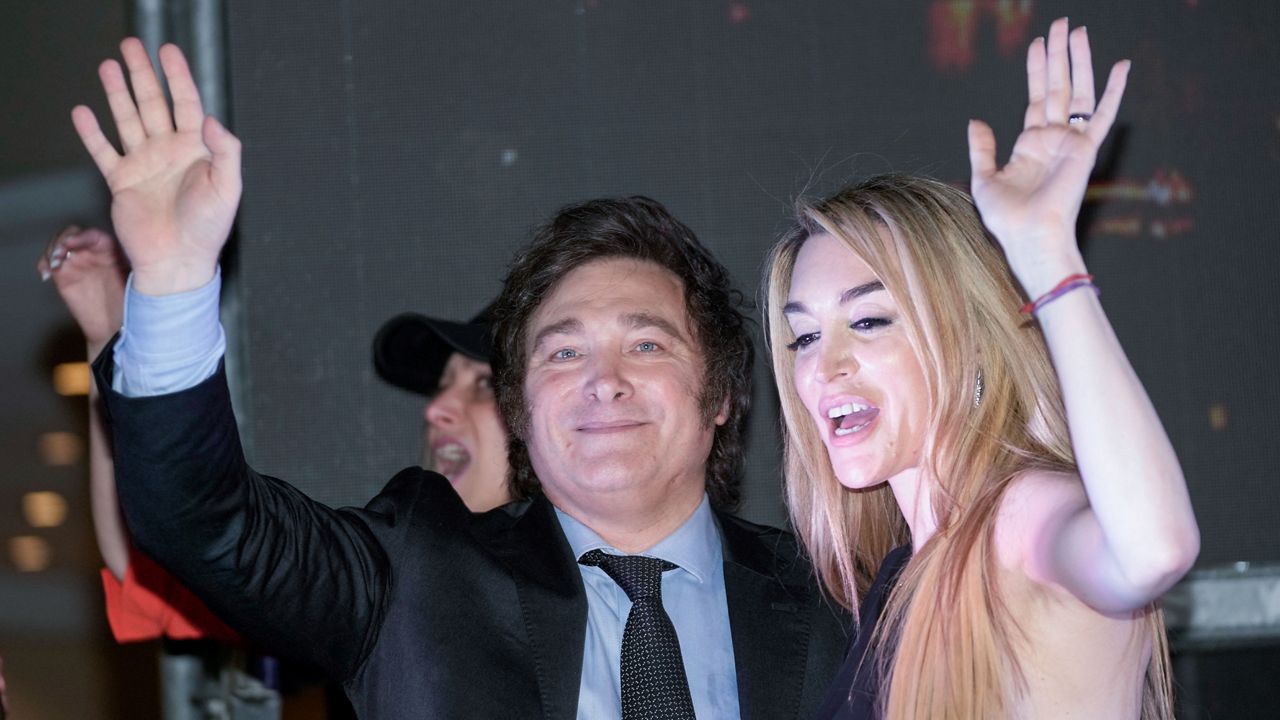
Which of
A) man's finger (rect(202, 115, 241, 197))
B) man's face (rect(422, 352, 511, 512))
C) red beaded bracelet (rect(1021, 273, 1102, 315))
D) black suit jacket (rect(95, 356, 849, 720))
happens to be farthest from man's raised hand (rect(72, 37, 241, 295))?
man's face (rect(422, 352, 511, 512))

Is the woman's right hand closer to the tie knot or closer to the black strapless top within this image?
the tie knot

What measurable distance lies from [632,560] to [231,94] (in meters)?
1.49

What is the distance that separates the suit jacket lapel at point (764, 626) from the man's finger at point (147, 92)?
1.10 m

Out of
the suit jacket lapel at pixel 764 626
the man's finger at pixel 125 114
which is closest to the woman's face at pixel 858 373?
the suit jacket lapel at pixel 764 626

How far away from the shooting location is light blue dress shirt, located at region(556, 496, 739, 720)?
194 centimetres

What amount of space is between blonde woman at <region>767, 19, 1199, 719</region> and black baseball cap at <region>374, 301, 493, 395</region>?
2.80 feet

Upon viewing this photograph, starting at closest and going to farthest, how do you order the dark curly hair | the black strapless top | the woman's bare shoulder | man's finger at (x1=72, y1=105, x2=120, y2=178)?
the woman's bare shoulder, man's finger at (x1=72, y1=105, x2=120, y2=178), the black strapless top, the dark curly hair

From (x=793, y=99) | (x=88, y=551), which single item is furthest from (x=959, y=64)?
(x=88, y=551)

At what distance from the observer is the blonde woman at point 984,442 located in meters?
1.33

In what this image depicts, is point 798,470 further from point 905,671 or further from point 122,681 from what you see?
point 122,681

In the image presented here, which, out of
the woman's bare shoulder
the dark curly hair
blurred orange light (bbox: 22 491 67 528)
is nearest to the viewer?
the woman's bare shoulder

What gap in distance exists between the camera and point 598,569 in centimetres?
209

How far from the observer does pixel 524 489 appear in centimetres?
248

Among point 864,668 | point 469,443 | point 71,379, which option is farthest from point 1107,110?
point 71,379
